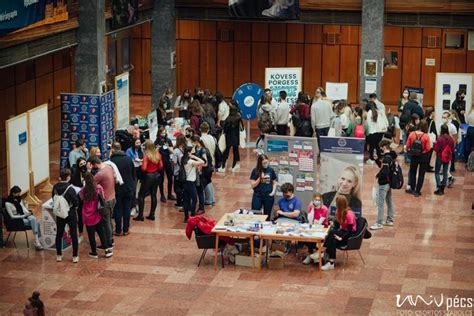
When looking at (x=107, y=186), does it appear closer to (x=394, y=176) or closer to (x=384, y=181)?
(x=384, y=181)

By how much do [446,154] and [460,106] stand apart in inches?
160

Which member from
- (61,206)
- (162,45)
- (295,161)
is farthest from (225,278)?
(162,45)

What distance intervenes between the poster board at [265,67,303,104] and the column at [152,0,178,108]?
358 cm

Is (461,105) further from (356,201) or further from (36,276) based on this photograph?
(36,276)

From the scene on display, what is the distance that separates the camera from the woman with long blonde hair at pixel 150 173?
677 inches

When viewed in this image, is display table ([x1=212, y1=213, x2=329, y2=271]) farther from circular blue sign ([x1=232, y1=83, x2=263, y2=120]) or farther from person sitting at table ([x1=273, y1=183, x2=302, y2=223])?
circular blue sign ([x1=232, y1=83, x2=263, y2=120])

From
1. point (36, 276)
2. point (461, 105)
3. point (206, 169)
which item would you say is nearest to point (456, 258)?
point (206, 169)

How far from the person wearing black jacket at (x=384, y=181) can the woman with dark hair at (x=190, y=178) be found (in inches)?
122

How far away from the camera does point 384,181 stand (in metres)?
16.9

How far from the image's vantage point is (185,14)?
26.5 metres

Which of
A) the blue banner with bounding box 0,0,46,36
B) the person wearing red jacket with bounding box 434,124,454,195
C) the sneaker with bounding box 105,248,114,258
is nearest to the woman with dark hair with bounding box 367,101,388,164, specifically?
the person wearing red jacket with bounding box 434,124,454,195

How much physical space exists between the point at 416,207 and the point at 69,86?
36.2ft

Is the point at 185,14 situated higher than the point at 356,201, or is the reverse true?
the point at 185,14

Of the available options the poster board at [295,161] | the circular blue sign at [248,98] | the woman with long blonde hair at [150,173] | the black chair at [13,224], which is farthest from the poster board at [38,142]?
the circular blue sign at [248,98]
